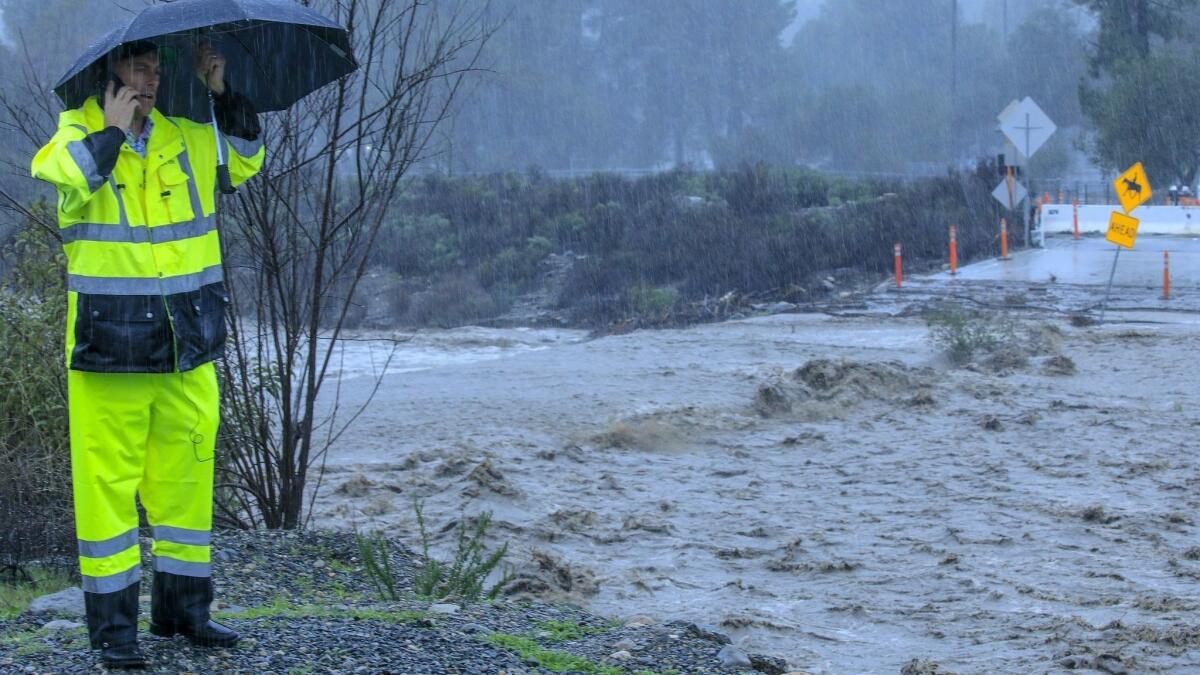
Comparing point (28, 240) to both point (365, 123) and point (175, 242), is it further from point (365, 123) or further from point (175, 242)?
point (175, 242)

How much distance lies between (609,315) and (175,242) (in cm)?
2270

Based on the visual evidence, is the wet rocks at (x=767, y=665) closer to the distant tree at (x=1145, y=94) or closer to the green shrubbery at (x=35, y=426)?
the green shrubbery at (x=35, y=426)

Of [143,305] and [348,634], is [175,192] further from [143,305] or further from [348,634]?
[348,634]

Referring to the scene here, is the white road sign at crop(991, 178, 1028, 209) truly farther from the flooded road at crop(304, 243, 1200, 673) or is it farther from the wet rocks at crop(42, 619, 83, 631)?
the wet rocks at crop(42, 619, 83, 631)

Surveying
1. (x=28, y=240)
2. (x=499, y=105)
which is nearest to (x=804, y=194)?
(x=499, y=105)

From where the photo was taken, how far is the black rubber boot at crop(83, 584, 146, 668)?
4.11 meters

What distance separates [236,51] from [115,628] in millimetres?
2280

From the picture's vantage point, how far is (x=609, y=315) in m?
26.9

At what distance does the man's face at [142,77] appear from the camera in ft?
14.0

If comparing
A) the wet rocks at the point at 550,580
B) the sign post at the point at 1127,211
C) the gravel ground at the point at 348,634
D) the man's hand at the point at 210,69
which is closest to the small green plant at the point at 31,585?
the gravel ground at the point at 348,634

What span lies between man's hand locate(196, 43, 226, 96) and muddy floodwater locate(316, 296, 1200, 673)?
12.4 ft

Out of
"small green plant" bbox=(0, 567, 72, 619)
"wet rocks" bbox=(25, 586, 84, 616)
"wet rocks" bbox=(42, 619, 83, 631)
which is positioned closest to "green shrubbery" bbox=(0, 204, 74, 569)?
"small green plant" bbox=(0, 567, 72, 619)

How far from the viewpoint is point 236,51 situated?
5246 mm

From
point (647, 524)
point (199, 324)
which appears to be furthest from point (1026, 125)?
point (199, 324)
